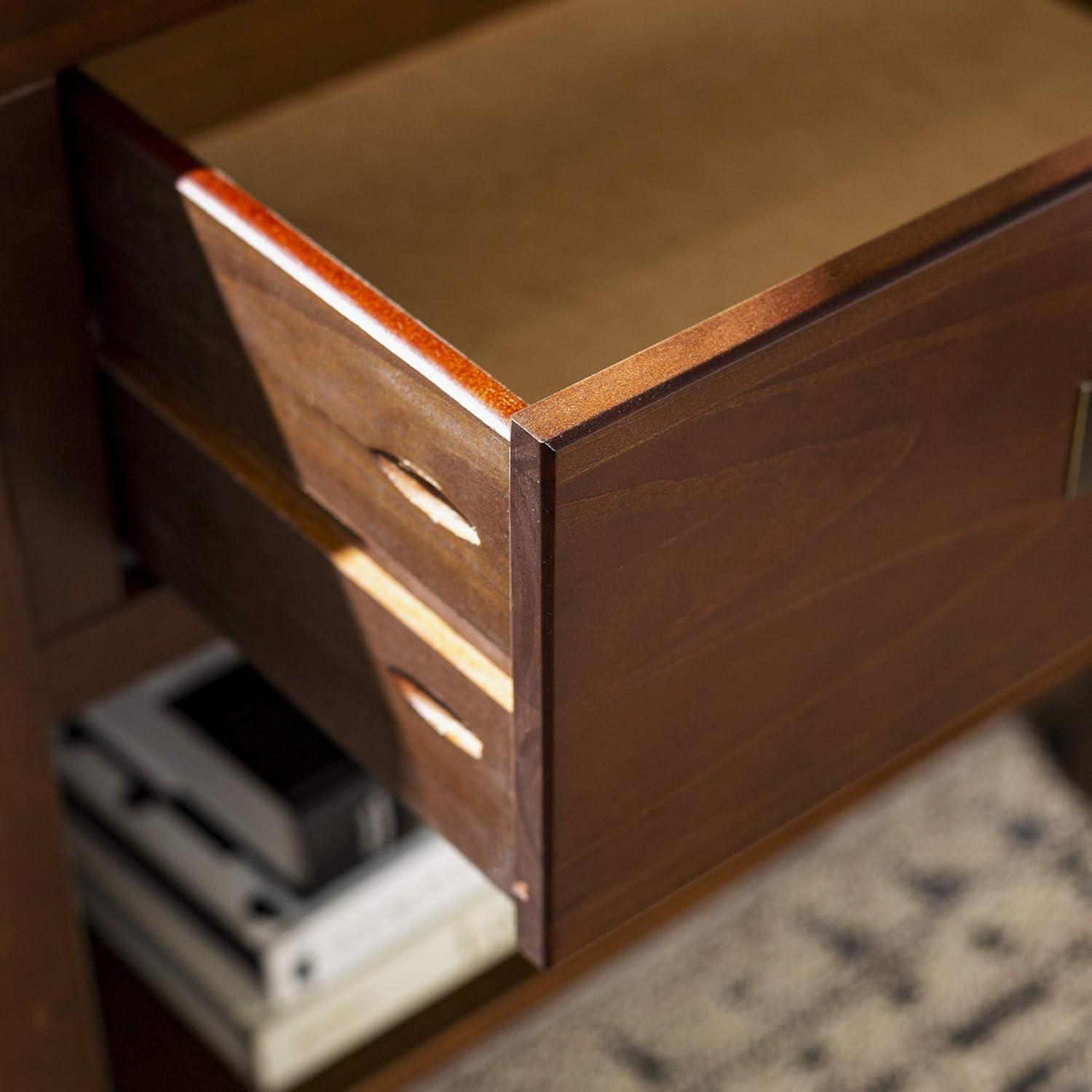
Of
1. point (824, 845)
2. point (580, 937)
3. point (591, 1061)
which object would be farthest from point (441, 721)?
point (824, 845)

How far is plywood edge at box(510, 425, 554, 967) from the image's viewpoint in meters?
0.47

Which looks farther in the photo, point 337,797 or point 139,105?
point 337,797

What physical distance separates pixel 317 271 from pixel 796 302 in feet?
0.45

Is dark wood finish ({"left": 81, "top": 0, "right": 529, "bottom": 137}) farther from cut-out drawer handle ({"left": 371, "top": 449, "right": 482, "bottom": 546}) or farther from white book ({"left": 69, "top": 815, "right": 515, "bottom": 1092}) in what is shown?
white book ({"left": 69, "top": 815, "right": 515, "bottom": 1092})

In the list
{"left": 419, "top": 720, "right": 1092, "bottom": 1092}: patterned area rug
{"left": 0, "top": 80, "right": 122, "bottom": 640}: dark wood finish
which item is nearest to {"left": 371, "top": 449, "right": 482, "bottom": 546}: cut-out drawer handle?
{"left": 0, "top": 80, "right": 122, "bottom": 640}: dark wood finish

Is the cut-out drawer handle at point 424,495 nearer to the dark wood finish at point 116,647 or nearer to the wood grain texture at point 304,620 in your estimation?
the wood grain texture at point 304,620

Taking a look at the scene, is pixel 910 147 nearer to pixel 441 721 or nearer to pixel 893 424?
pixel 893 424

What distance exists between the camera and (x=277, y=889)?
0.95 m

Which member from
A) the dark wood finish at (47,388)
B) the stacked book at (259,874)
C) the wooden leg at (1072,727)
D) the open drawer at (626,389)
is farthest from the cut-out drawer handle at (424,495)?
the wooden leg at (1072,727)

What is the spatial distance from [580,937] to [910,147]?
349 mm

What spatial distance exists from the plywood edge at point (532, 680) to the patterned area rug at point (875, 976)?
1.82ft

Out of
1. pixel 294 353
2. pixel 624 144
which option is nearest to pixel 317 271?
pixel 294 353

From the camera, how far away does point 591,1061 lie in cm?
111

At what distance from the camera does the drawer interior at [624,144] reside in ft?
2.21
